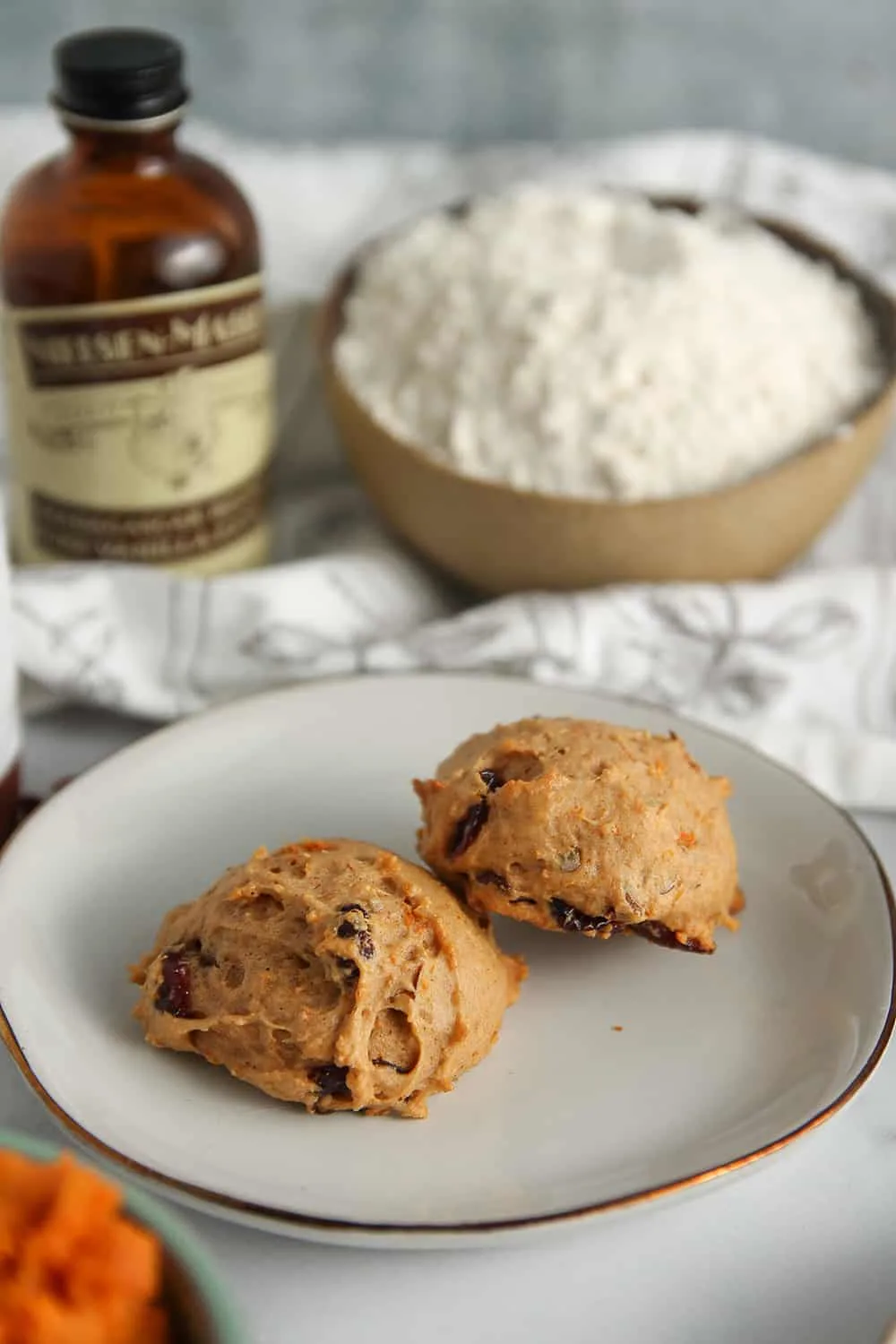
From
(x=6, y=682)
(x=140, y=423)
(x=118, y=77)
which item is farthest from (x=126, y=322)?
(x=6, y=682)

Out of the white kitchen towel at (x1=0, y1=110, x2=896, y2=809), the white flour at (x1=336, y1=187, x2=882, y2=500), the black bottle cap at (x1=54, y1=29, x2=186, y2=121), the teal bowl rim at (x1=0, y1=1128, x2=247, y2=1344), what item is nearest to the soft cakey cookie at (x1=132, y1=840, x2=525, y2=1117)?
the teal bowl rim at (x1=0, y1=1128, x2=247, y2=1344)

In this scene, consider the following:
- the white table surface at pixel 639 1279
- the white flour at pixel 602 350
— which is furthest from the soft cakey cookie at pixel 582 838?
the white flour at pixel 602 350

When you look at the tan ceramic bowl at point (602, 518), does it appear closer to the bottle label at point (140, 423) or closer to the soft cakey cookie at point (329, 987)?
the bottle label at point (140, 423)

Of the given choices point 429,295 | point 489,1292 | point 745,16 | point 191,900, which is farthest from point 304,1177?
point 745,16

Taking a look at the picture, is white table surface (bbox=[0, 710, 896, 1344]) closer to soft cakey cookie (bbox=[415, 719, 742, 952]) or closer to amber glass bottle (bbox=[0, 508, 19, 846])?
soft cakey cookie (bbox=[415, 719, 742, 952])

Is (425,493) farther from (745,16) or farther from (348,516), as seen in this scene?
(745,16)

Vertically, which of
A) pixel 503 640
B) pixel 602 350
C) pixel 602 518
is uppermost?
pixel 602 350

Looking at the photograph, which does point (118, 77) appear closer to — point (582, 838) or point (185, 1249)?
point (582, 838)
